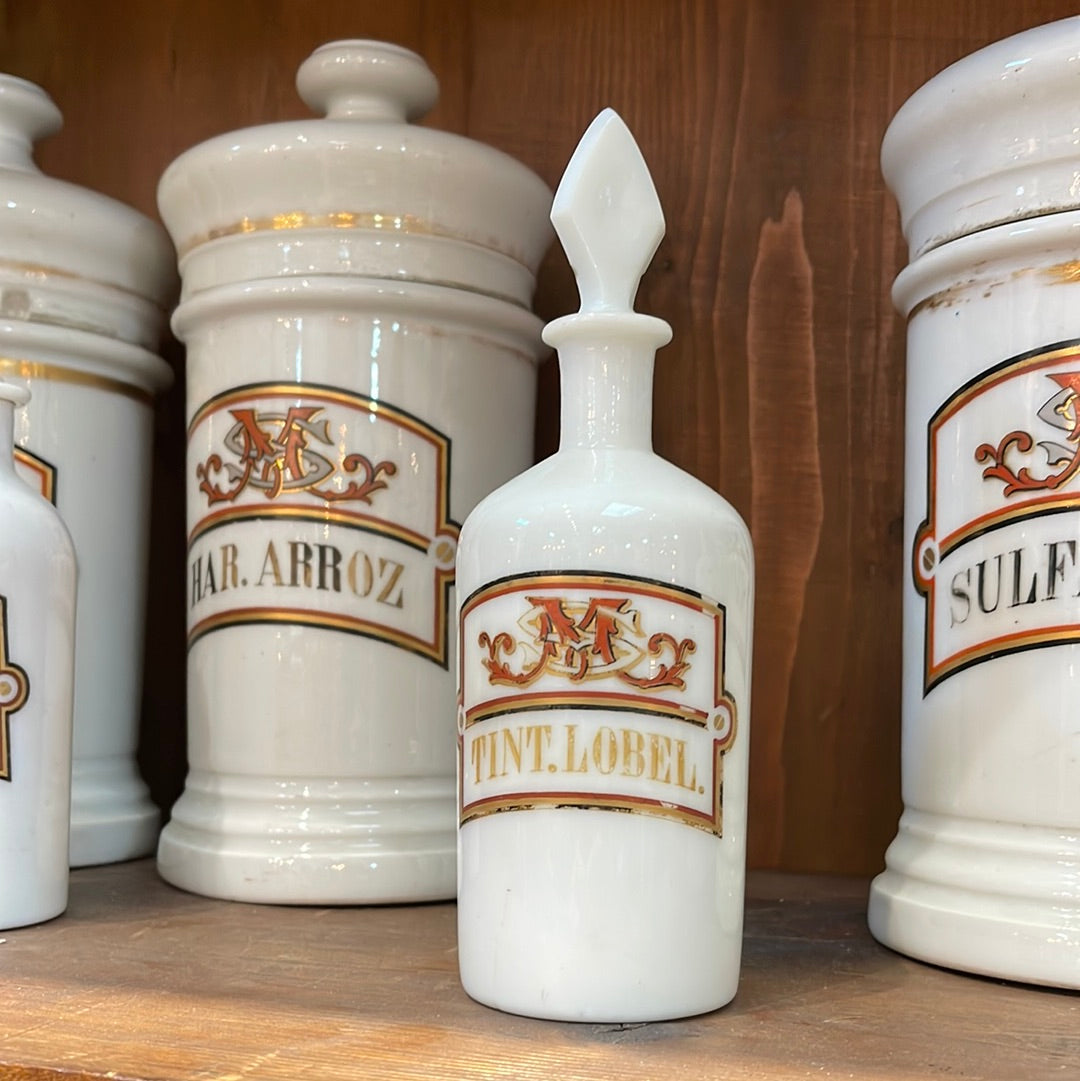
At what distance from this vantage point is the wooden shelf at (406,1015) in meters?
0.35

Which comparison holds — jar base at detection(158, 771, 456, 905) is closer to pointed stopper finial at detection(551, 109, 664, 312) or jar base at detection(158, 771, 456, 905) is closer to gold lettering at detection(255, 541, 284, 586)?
gold lettering at detection(255, 541, 284, 586)

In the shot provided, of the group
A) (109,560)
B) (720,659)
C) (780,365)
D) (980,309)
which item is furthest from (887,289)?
(109,560)

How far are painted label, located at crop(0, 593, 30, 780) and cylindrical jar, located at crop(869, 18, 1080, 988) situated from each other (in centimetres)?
32

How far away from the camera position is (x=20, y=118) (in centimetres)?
64

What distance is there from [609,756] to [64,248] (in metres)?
0.38

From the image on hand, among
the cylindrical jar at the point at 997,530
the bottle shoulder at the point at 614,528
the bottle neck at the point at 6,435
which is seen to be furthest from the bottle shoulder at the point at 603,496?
the bottle neck at the point at 6,435

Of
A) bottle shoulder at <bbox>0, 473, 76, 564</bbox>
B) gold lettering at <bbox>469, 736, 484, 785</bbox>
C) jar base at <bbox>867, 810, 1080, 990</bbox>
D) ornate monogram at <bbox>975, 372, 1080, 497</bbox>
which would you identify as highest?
ornate monogram at <bbox>975, 372, 1080, 497</bbox>

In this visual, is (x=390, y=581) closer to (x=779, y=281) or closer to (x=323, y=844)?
(x=323, y=844)

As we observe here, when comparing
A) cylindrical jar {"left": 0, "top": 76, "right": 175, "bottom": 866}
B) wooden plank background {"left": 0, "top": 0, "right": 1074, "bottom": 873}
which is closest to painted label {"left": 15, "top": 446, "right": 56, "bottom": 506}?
cylindrical jar {"left": 0, "top": 76, "right": 175, "bottom": 866}

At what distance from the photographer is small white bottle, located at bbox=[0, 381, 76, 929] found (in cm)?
50

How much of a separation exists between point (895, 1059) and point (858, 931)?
0.16 metres

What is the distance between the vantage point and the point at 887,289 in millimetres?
636

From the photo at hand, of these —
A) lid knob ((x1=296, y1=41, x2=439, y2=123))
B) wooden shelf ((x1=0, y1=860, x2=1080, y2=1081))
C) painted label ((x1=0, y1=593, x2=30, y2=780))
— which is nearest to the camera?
wooden shelf ((x1=0, y1=860, x2=1080, y2=1081))

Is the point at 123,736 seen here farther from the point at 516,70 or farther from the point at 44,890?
the point at 516,70
